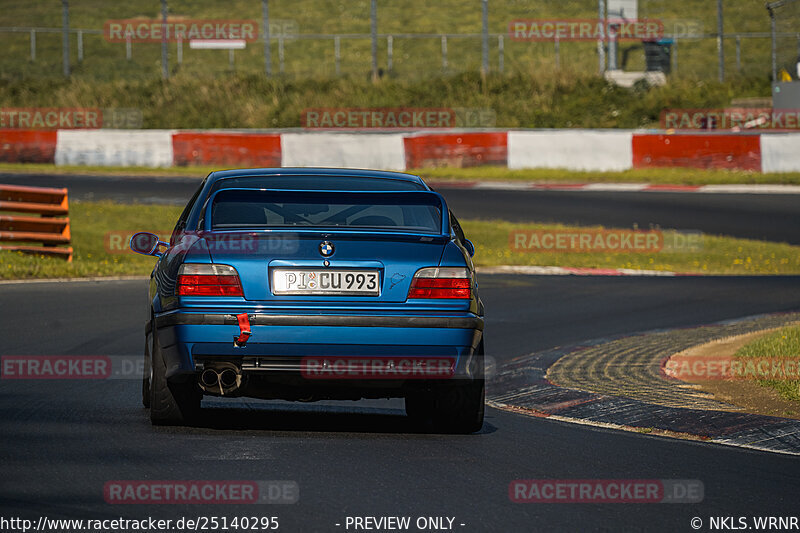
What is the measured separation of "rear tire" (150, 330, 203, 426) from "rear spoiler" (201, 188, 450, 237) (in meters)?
0.79

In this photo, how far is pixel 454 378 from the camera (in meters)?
7.21

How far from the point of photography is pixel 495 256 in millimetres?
20422

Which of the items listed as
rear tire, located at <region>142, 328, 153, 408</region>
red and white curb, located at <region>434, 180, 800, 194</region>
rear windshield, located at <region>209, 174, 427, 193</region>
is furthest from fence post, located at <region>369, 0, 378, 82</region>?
rear tire, located at <region>142, 328, 153, 408</region>

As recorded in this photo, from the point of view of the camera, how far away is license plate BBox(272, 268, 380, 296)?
7070 millimetres

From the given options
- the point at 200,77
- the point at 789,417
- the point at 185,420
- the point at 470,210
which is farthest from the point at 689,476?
the point at 200,77

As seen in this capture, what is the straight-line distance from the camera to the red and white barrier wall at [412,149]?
94.3 ft

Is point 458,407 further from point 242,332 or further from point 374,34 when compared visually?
point 374,34

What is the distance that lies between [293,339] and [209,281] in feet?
1.75

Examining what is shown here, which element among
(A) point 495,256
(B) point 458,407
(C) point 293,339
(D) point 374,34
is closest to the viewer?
(C) point 293,339

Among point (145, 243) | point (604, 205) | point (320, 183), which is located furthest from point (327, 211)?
point (604, 205)

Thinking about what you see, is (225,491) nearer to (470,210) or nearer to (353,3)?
(470,210)

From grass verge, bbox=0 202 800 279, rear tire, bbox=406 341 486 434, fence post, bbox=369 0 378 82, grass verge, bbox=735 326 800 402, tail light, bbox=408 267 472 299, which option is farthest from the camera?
fence post, bbox=369 0 378 82

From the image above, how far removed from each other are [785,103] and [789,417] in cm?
2658

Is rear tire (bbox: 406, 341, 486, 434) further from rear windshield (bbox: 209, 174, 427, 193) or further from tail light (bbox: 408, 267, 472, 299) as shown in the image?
rear windshield (bbox: 209, 174, 427, 193)
